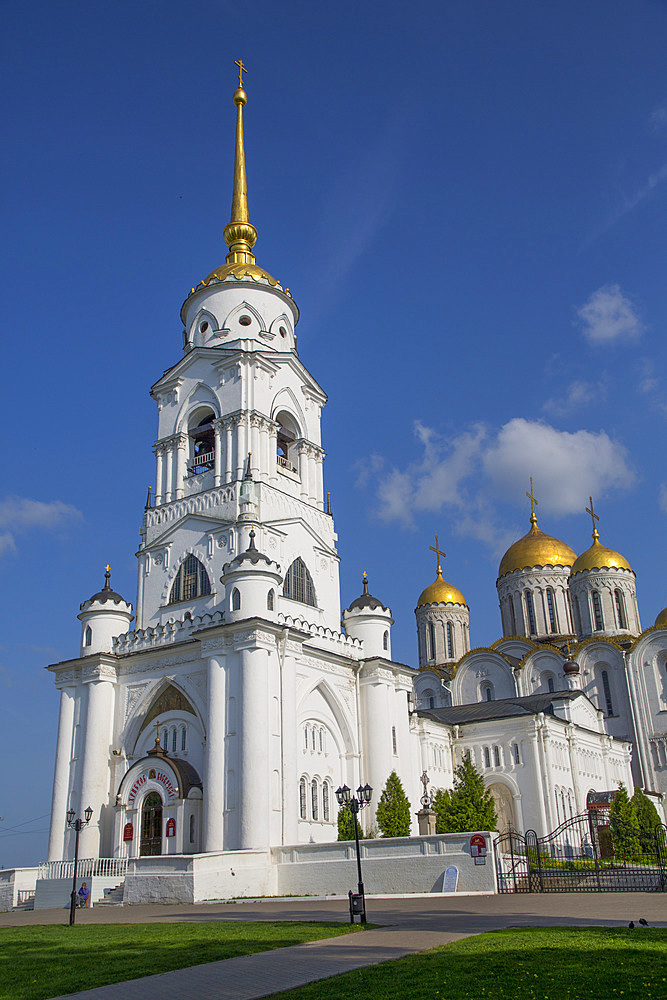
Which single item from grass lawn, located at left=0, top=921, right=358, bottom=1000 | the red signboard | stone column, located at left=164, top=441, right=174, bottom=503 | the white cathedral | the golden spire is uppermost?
the golden spire

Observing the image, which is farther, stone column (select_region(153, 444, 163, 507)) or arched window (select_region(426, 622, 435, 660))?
arched window (select_region(426, 622, 435, 660))

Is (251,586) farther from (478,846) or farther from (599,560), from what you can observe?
(599,560)

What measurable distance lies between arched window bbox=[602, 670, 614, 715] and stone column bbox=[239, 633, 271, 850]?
2459 centimetres

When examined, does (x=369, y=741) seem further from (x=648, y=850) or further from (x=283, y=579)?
(x=648, y=850)

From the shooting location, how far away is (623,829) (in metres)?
31.4

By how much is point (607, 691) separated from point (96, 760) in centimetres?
2707

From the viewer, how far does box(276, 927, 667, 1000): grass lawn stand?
7395 millimetres

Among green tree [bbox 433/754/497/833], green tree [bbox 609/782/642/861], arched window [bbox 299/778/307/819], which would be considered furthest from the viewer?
green tree [bbox 609/782/642/861]

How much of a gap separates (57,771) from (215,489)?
451 inches

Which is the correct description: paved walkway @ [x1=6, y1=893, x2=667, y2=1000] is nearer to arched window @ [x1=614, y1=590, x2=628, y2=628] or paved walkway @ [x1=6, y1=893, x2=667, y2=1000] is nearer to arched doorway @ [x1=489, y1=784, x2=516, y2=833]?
arched doorway @ [x1=489, y1=784, x2=516, y2=833]

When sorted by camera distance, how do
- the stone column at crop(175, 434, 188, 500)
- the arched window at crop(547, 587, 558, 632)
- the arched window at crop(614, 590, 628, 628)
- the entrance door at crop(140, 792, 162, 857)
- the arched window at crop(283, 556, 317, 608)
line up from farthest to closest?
1. the arched window at crop(547, 587, 558, 632)
2. the arched window at crop(614, 590, 628, 628)
3. the stone column at crop(175, 434, 188, 500)
4. the arched window at crop(283, 556, 317, 608)
5. the entrance door at crop(140, 792, 162, 857)

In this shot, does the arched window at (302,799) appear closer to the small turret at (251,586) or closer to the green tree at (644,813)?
the small turret at (251,586)

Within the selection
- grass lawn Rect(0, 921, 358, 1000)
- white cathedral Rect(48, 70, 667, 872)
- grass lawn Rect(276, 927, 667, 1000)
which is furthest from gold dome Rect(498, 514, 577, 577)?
grass lawn Rect(276, 927, 667, 1000)

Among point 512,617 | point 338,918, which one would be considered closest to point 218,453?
point 338,918
